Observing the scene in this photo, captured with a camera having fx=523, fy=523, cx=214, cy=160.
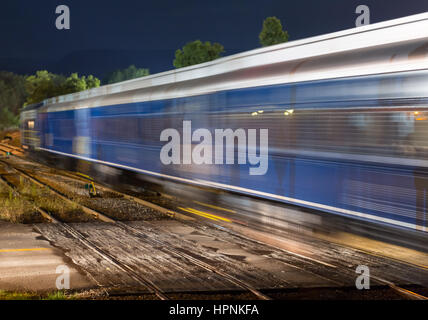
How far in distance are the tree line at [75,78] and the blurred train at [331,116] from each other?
28.8m

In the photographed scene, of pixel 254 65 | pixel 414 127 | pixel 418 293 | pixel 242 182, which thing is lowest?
pixel 418 293

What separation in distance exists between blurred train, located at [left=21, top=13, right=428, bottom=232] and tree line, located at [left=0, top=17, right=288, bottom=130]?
94.4ft

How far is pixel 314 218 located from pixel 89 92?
13.2 metres

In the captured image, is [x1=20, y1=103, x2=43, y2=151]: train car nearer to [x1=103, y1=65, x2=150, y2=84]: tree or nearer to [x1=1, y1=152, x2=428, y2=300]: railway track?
[x1=1, y1=152, x2=428, y2=300]: railway track

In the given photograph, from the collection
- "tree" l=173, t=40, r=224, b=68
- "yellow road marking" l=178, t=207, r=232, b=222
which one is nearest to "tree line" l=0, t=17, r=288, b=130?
"tree" l=173, t=40, r=224, b=68

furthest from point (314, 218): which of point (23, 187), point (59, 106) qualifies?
point (59, 106)

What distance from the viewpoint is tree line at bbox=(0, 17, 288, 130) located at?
44.4 meters

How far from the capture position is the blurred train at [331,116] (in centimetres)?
655

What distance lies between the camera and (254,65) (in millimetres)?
10000

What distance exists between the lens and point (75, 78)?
88.6m

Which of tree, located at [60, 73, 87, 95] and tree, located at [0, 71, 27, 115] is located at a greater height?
tree, located at [0, 71, 27, 115]

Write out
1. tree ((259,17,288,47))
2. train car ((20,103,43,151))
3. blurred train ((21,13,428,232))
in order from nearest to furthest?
blurred train ((21,13,428,232)) < train car ((20,103,43,151)) < tree ((259,17,288,47))

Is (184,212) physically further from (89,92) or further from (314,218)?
(89,92)

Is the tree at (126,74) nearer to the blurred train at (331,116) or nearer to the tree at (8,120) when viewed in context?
the tree at (8,120)
